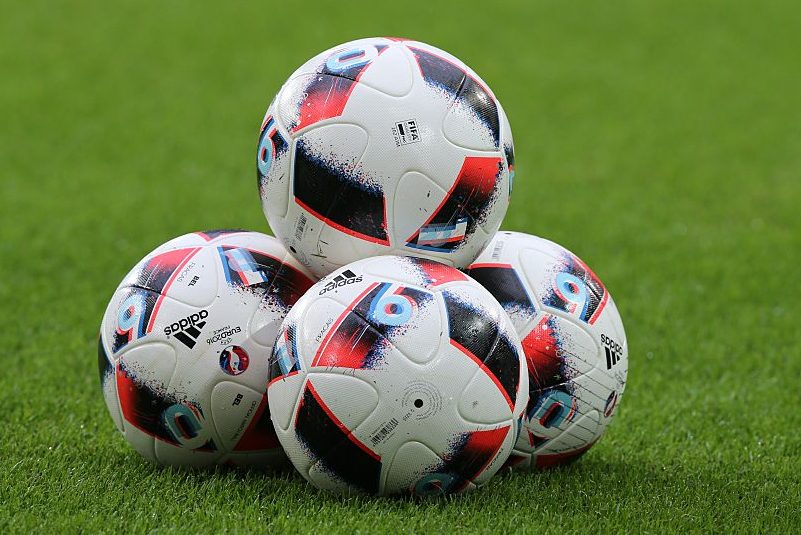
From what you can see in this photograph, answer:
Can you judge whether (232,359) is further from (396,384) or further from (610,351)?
(610,351)

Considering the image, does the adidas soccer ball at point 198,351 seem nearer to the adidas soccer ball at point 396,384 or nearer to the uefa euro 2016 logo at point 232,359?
the uefa euro 2016 logo at point 232,359

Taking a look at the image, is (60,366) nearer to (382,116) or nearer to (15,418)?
(15,418)

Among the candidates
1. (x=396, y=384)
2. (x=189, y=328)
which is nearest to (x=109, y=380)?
(x=189, y=328)

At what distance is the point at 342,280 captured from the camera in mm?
4309

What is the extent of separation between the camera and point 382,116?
4.39 metres

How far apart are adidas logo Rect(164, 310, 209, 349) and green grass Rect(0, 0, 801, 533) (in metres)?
0.58

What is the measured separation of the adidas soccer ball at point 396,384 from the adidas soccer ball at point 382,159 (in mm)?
217

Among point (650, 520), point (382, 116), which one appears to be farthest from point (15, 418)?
point (650, 520)

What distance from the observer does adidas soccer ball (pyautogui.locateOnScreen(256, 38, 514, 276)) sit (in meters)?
4.38

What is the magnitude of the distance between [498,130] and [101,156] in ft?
26.4

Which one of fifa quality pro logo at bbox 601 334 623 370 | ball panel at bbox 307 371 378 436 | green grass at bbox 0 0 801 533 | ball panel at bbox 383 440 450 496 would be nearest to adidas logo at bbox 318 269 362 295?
ball panel at bbox 307 371 378 436

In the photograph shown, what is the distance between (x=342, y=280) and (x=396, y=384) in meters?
0.50

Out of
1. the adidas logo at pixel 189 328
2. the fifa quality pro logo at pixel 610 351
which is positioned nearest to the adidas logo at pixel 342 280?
the adidas logo at pixel 189 328

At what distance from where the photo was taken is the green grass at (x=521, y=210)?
4.41m
